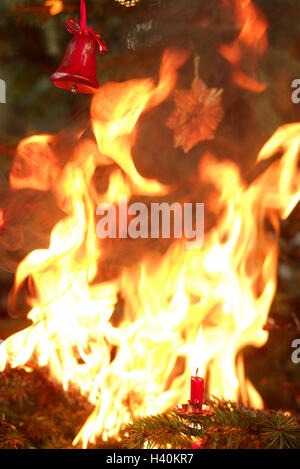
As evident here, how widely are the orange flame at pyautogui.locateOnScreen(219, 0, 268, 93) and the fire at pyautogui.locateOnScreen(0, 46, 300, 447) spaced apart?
0.53ft

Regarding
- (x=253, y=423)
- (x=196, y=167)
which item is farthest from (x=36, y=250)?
(x=253, y=423)

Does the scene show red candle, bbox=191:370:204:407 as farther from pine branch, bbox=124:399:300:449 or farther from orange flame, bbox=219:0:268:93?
orange flame, bbox=219:0:268:93

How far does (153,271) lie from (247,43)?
2.66 ft

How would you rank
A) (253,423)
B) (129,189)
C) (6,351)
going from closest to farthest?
(253,423), (6,351), (129,189)

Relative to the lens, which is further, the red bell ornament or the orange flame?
the orange flame

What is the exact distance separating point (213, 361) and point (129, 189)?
0.64 metres

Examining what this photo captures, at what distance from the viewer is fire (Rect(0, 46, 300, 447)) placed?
1.63 meters

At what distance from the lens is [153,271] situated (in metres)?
1.68

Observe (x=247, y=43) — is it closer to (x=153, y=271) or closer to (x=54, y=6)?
(x=54, y=6)

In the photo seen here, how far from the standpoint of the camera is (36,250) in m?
1.68

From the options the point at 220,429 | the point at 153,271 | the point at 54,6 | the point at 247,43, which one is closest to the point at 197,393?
the point at 220,429

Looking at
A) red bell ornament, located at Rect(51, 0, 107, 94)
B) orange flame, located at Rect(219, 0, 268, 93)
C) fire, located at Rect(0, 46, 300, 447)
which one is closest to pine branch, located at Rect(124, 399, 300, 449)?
fire, located at Rect(0, 46, 300, 447)

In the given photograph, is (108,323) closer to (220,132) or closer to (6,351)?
(6,351)

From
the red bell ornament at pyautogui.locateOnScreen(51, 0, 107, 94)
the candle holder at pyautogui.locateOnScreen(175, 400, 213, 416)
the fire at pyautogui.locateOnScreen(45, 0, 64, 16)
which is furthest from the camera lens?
the fire at pyautogui.locateOnScreen(45, 0, 64, 16)
